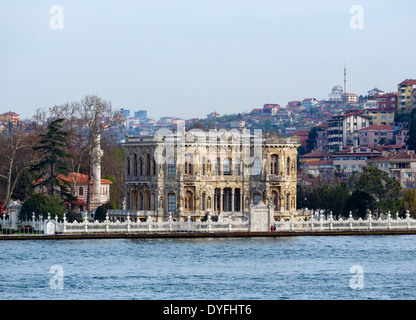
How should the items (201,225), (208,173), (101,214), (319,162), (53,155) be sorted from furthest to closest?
(319,162) < (101,214) < (53,155) < (208,173) < (201,225)

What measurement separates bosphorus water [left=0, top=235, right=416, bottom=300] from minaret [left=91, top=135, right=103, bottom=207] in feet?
67.8

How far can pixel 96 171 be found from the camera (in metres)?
99.1

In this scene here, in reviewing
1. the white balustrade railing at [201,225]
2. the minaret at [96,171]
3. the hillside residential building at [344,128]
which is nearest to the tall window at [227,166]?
the white balustrade railing at [201,225]

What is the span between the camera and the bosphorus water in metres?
54.5

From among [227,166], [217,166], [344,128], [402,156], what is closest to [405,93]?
[344,128]

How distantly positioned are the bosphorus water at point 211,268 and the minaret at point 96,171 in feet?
67.8

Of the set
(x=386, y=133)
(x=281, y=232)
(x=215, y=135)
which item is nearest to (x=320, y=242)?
(x=281, y=232)

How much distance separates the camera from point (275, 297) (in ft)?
175

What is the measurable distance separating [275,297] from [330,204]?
134ft

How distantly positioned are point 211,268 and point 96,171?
37107 millimetres

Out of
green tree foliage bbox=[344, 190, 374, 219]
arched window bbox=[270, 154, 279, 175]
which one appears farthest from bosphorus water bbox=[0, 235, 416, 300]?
arched window bbox=[270, 154, 279, 175]

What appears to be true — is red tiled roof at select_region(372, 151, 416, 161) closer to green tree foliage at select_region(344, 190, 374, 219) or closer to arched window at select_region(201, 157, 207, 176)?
green tree foliage at select_region(344, 190, 374, 219)

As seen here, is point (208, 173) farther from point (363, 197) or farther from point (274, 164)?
point (363, 197)

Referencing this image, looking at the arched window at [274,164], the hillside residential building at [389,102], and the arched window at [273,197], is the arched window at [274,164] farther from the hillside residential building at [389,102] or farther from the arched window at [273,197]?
the hillside residential building at [389,102]
